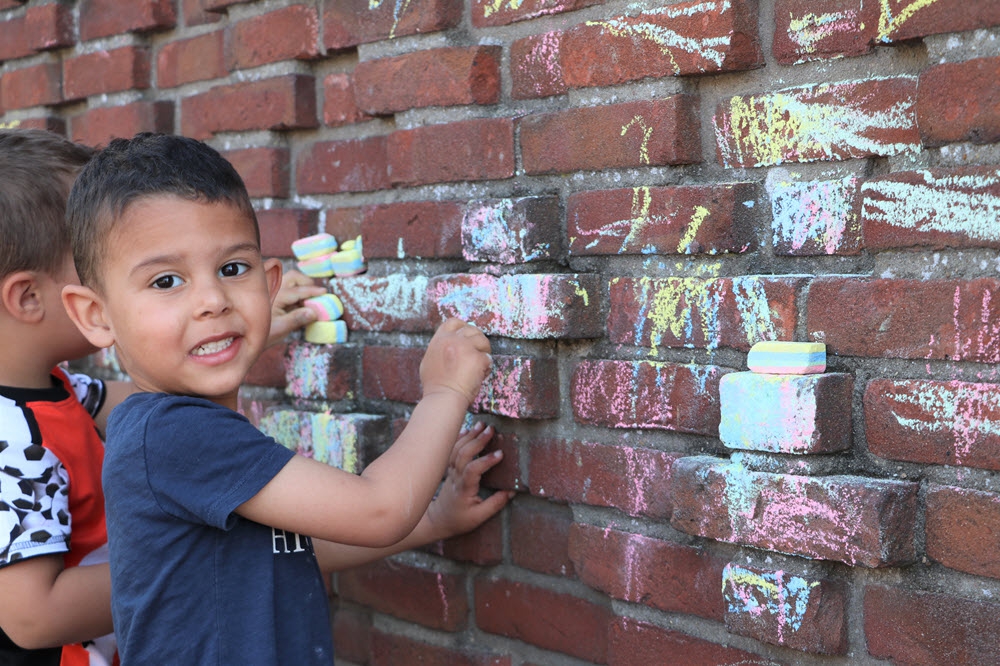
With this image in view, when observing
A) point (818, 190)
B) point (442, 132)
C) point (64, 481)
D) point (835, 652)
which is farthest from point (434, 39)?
point (835, 652)

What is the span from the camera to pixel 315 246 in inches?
88.0

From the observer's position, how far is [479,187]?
75.4 inches

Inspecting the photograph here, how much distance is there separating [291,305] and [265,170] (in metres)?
0.31

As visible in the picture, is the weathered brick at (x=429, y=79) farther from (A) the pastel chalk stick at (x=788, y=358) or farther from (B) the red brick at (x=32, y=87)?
(B) the red brick at (x=32, y=87)

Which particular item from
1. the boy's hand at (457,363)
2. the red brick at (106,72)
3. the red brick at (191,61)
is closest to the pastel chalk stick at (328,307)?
the boy's hand at (457,363)

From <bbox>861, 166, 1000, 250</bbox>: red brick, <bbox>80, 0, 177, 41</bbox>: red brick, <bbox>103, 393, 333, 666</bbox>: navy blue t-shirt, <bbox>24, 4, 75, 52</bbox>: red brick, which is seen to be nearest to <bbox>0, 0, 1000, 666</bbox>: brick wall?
<bbox>861, 166, 1000, 250</bbox>: red brick

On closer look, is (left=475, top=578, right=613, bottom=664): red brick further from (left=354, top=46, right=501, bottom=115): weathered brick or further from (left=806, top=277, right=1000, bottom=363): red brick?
(left=354, top=46, right=501, bottom=115): weathered brick

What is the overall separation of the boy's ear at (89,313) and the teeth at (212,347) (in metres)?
0.18

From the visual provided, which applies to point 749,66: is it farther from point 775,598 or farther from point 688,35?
point 775,598

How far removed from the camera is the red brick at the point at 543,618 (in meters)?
1.82

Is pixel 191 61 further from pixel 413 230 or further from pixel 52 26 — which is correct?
pixel 413 230

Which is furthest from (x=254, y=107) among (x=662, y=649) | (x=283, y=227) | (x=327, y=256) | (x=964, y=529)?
(x=964, y=529)

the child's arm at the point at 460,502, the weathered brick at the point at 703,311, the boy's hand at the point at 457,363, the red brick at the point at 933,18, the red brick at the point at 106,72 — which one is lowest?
the child's arm at the point at 460,502

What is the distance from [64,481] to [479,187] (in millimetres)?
906
